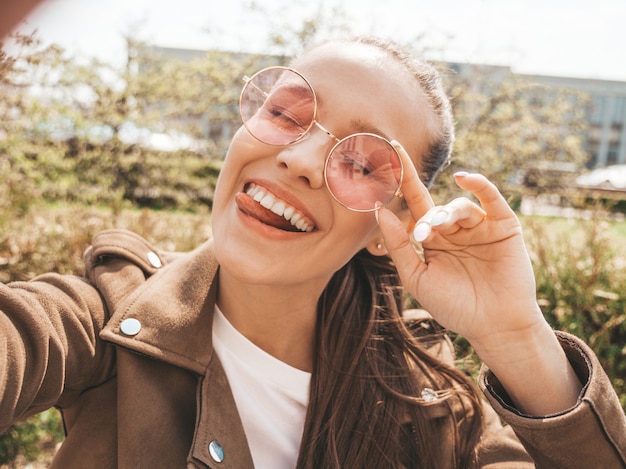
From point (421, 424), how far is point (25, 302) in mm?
1443

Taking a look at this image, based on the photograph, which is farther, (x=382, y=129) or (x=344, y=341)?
(x=344, y=341)

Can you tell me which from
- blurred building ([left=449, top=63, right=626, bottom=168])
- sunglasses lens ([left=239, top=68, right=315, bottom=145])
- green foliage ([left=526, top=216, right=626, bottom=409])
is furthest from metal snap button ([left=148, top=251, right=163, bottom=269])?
blurred building ([left=449, top=63, right=626, bottom=168])

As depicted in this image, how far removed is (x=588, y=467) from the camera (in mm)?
1631

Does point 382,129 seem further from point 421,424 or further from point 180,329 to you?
point 421,424

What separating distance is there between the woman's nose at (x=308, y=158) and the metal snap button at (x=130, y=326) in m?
0.66

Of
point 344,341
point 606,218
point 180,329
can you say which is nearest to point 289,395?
point 344,341

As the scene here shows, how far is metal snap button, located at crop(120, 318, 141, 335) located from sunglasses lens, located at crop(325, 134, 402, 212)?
2.35ft

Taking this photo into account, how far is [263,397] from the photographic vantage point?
2.03 meters

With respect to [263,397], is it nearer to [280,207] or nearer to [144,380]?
[144,380]

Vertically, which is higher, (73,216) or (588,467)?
(588,467)

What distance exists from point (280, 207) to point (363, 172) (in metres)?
0.29

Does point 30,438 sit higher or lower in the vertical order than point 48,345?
lower

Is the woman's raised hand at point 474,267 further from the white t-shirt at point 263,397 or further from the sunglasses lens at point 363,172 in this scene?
the white t-shirt at point 263,397

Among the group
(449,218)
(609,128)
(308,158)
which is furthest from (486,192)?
(609,128)
